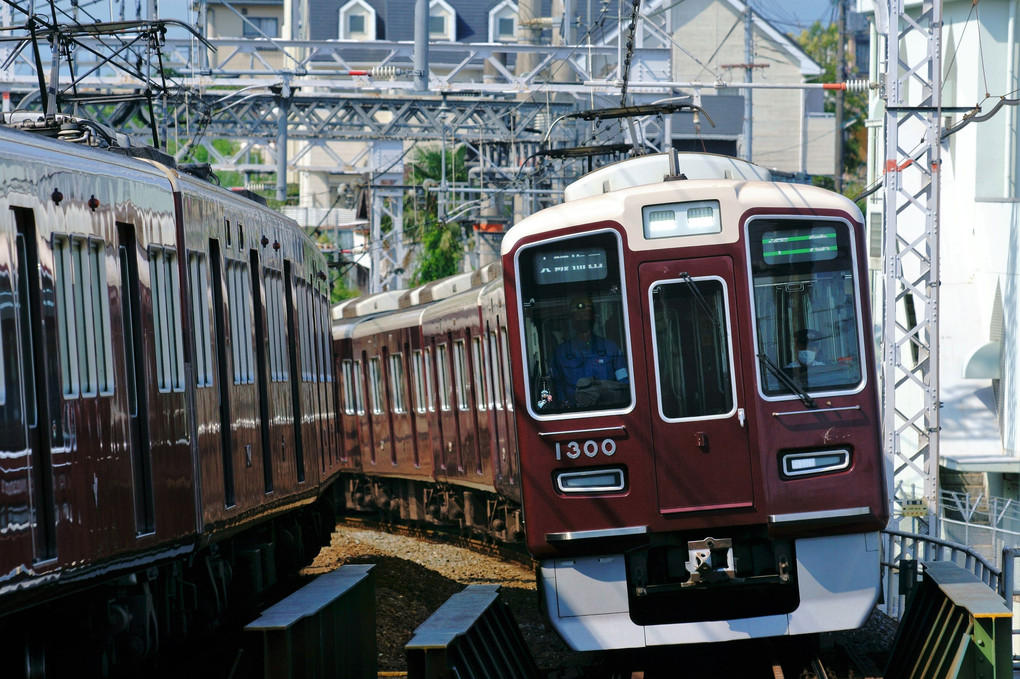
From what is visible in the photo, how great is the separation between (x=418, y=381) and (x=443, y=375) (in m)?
1.61

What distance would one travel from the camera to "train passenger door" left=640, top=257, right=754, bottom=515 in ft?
27.1

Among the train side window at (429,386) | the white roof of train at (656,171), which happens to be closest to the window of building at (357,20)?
the train side window at (429,386)

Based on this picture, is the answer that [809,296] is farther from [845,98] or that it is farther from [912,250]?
[845,98]

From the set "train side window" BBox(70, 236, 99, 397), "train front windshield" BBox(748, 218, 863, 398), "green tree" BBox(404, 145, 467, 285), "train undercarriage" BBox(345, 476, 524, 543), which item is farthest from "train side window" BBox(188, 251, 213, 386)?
"green tree" BBox(404, 145, 467, 285)

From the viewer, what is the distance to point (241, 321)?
29.6 feet

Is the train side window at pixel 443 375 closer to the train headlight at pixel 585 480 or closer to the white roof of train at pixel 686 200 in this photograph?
the white roof of train at pixel 686 200

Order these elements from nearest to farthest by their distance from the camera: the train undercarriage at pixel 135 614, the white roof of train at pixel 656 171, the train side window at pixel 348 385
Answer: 1. the train undercarriage at pixel 135 614
2. the white roof of train at pixel 656 171
3. the train side window at pixel 348 385

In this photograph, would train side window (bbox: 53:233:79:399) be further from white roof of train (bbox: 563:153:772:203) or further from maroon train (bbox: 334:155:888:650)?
white roof of train (bbox: 563:153:772:203)

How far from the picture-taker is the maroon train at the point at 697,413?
8258 mm

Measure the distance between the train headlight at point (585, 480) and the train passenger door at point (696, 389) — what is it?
271 mm

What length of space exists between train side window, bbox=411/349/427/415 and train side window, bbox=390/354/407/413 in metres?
0.55

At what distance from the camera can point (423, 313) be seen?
1830 centimetres

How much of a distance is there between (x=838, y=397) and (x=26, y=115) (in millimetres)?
4876

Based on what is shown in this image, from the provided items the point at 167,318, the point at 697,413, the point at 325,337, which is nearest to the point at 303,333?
the point at 325,337
